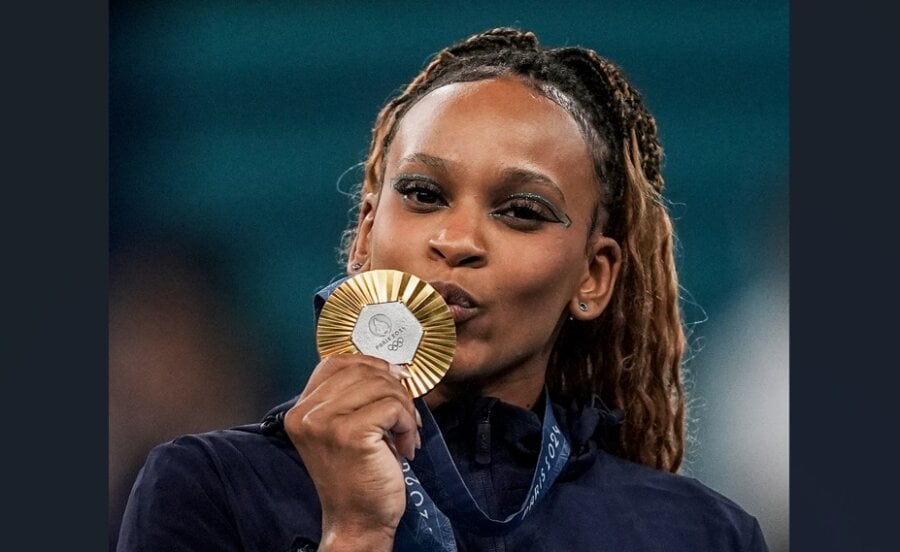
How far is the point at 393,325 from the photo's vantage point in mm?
1913

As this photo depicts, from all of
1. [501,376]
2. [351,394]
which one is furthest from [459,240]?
[351,394]

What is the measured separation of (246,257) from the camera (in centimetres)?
245

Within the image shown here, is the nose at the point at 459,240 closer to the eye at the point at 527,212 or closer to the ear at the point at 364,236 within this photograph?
the eye at the point at 527,212

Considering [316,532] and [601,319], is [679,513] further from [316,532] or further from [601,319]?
[316,532]

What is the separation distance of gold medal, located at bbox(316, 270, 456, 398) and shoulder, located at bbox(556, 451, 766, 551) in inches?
19.1

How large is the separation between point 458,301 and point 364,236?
324mm

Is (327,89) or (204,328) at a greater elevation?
(327,89)

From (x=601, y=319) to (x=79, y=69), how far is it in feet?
3.64

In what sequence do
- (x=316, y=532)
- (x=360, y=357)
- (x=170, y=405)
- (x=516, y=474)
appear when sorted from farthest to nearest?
1. (x=170, y=405)
2. (x=516, y=474)
3. (x=316, y=532)
4. (x=360, y=357)

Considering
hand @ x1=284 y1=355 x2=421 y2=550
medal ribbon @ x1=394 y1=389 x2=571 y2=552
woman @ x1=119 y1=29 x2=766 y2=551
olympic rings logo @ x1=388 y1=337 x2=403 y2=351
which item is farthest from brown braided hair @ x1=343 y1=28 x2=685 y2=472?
hand @ x1=284 y1=355 x2=421 y2=550

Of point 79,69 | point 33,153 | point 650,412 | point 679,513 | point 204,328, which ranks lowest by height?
point 679,513

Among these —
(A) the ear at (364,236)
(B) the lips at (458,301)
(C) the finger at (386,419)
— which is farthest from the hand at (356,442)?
(A) the ear at (364,236)

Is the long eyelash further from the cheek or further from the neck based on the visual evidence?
the neck

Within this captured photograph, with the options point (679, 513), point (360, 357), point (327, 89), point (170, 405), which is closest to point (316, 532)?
point (360, 357)
